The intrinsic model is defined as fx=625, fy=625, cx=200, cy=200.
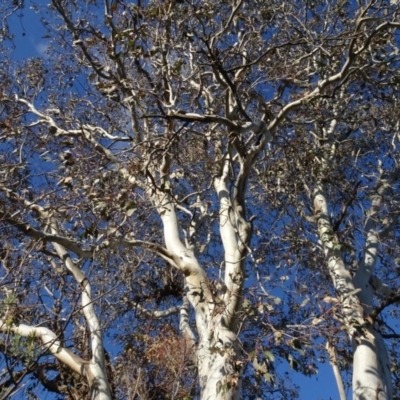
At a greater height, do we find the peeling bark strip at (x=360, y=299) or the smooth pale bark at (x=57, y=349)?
the peeling bark strip at (x=360, y=299)

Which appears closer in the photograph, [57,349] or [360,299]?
[57,349]

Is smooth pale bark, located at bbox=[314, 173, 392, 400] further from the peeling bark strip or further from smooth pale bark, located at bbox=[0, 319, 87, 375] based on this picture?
smooth pale bark, located at bbox=[0, 319, 87, 375]

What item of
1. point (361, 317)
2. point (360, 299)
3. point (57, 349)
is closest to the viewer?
point (57, 349)

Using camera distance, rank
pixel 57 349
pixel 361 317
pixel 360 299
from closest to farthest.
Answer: pixel 57 349
pixel 361 317
pixel 360 299

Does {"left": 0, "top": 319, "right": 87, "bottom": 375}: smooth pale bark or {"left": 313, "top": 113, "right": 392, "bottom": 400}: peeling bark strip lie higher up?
{"left": 313, "top": 113, "right": 392, "bottom": 400}: peeling bark strip

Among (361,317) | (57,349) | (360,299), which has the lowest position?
(57,349)

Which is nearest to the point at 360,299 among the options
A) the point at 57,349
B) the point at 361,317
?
the point at 361,317

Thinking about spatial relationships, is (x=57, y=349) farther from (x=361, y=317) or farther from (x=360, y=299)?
(x=360, y=299)

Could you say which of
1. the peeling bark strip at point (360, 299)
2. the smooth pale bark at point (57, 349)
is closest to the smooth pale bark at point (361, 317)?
the peeling bark strip at point (360, 299)

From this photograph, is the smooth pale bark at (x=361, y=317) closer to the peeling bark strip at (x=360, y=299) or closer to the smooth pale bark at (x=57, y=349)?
the peeling bark strip at (x=360, y=299)

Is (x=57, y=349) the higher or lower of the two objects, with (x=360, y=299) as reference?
lower

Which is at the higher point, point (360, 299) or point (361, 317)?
point (360, 299)

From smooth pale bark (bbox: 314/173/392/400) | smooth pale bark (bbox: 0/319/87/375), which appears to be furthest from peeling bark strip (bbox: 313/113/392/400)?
smooth pale bark (bbox: 0/319/87/375)

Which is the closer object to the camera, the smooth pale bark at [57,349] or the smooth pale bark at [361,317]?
the smooth pale bark at [57,349]
